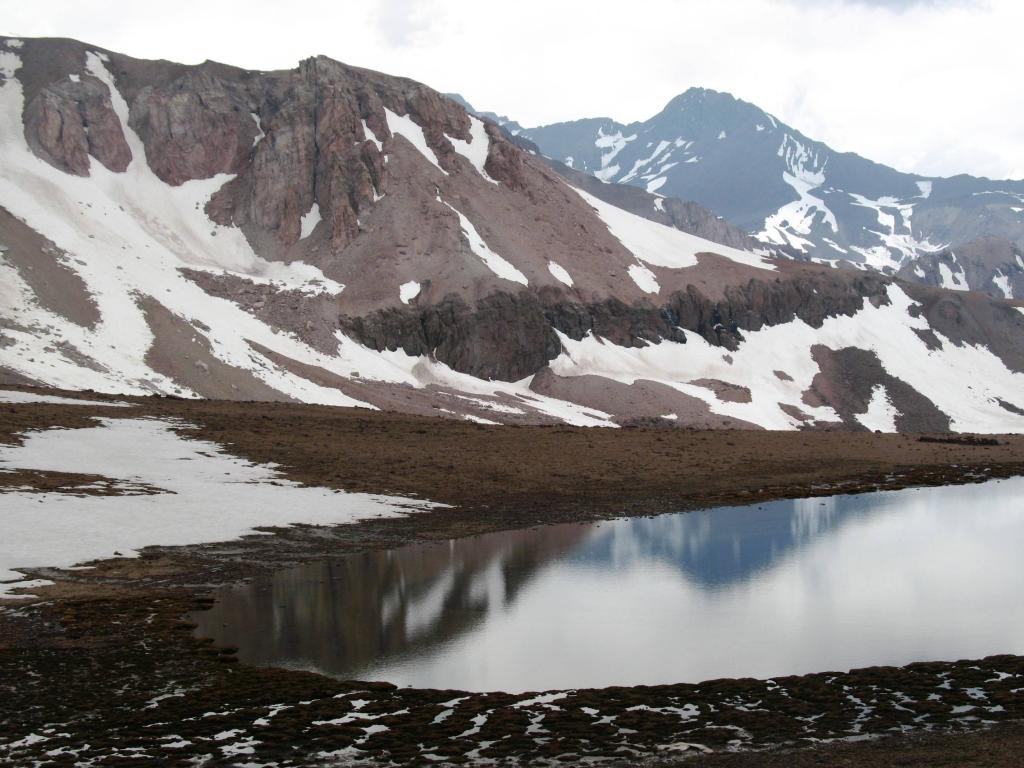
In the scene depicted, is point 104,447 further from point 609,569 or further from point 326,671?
point 326,671

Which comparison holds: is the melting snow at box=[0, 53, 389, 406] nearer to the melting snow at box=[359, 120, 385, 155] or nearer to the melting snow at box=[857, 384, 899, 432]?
the melting snow at box=[359, 120, 385, 155]

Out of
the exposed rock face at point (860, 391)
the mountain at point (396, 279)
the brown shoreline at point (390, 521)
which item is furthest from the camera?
the exposed rock face at point (860, 391)

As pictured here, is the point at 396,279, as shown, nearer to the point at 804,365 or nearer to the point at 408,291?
the point at 408,291

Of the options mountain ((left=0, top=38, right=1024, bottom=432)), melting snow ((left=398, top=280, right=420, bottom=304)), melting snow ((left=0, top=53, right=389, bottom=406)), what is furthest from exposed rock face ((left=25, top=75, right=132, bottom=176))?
melting snow ((left=398, top=280, right=420, bottom=304))

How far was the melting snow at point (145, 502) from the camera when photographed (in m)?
33.8

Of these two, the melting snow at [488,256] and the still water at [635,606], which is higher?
the melting snow at [488,256]

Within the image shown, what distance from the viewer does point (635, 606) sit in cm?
2956

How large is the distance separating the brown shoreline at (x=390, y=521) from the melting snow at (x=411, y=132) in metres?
72.9

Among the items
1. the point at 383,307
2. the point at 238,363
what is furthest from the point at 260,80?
the point at 238,363

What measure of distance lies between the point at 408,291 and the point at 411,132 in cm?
3309

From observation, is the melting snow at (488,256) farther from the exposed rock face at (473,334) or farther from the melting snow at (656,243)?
the melting snow at (656,243)

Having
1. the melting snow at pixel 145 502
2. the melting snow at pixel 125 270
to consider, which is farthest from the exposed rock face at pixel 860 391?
the melting snow at pixel 145 502

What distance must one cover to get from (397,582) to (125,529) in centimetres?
1087

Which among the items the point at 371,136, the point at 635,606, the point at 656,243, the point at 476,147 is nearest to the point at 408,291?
the point at 371,136
